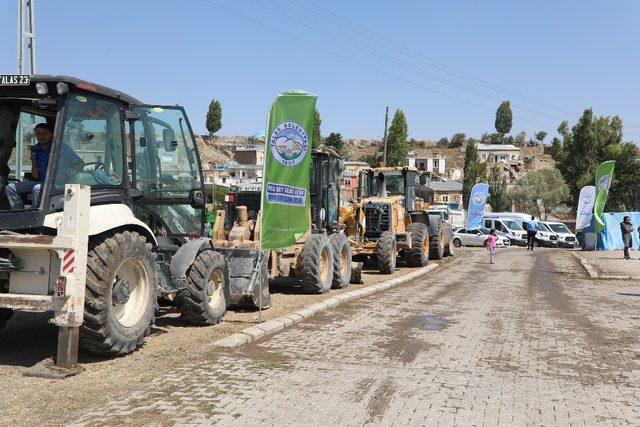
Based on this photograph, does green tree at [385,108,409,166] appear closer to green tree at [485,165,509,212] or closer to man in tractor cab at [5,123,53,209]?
green tree at [485,165,509,212]

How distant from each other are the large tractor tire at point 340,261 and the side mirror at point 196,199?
6.40 metres

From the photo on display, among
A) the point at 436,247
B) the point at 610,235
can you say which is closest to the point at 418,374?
the point at 436,247

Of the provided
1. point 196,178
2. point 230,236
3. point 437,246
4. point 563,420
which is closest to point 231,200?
point 230,236

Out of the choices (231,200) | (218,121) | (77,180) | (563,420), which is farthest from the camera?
(218,121)

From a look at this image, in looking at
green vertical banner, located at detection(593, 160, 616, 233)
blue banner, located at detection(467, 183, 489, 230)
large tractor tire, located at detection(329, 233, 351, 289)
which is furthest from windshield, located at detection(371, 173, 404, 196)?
blue banner, located at detection(467, 183, 489, 230)

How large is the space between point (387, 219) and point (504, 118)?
15719 cm

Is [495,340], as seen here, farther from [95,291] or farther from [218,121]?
[218,121]

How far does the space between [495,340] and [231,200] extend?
7.51 m

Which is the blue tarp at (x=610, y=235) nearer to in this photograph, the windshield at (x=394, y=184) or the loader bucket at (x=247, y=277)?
the windshield at (x=394, y=184)

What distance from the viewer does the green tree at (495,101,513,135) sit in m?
167

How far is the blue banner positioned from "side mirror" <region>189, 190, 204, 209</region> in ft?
107

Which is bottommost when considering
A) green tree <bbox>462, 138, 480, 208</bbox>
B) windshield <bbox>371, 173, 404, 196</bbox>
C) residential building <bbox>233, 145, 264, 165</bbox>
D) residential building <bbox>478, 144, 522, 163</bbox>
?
windshield <bbox>371, 173, 404, 196</bbox>

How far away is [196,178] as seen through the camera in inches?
357

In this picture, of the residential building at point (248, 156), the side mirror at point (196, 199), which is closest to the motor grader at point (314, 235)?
the side mirror at point (196, 199)
